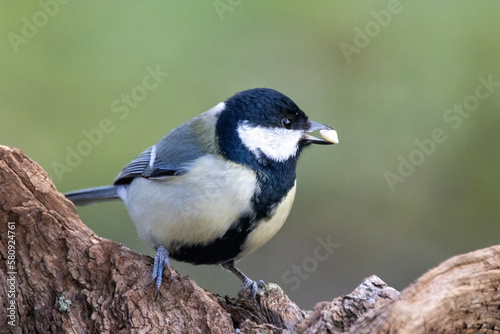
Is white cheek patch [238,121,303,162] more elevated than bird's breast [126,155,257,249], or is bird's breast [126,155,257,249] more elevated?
white cheek patch [238,121,303,162]

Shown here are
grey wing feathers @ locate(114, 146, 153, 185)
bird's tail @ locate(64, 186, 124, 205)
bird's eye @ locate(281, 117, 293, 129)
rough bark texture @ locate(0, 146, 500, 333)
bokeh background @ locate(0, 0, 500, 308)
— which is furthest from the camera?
bokeh background @ locate(0, 0, 500, 308)

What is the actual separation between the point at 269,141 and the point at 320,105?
2.12m

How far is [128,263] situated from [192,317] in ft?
1.25

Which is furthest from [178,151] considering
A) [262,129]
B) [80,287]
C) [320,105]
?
[320,105]

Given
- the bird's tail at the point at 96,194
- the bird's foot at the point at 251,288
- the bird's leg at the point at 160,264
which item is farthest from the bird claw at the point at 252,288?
the bird's tail at the point at 96,194

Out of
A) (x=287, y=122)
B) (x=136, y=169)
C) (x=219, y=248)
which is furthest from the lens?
(x=136, y=169)

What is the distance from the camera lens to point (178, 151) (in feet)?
9.58

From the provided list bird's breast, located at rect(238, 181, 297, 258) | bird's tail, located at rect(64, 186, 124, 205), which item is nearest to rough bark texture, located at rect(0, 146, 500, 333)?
bird's breast, located at rect(238, 181, 297, 258)

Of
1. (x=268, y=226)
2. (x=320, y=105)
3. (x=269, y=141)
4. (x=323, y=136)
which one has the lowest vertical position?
(x=268, y=226)

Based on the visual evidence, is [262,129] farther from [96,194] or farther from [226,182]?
[96,194]

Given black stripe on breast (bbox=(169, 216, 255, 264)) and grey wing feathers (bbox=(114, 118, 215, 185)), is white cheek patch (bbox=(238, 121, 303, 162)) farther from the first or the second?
black stripe on breast (bbox=(169, 216, 255, 264))

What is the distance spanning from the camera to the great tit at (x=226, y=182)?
2.62 metres

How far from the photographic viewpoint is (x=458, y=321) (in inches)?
75.7

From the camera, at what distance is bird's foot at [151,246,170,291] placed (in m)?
2.38
